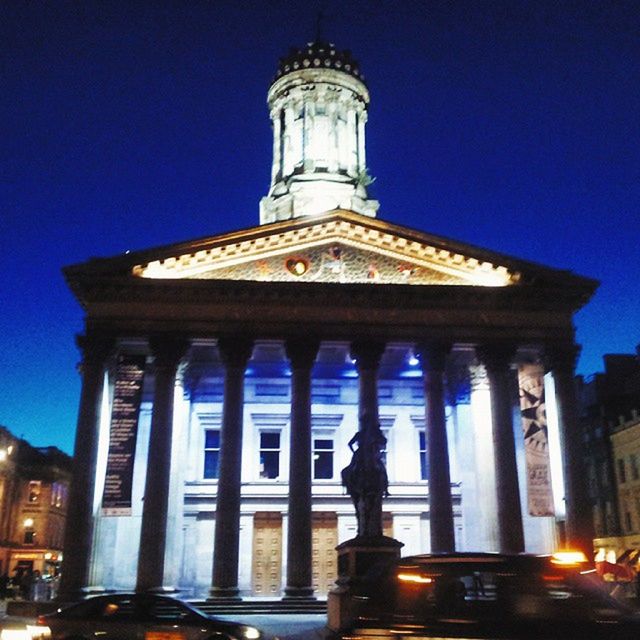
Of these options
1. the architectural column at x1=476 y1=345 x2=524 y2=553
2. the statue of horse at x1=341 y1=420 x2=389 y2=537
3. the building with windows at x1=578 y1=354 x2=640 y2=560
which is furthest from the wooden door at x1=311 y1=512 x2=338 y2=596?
the building with windows at x1=578 y1=354 x2=640 y2=560

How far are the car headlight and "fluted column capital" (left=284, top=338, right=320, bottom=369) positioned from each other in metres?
13.6

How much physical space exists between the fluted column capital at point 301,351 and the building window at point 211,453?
26.0 ft

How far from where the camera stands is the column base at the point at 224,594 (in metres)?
23.5

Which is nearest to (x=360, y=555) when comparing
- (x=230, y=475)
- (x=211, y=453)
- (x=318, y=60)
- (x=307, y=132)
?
(x=230, y=475)

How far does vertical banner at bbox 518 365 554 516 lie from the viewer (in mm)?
24906

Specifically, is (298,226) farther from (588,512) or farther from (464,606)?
(464,606)

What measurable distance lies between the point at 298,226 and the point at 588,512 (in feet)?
45.3

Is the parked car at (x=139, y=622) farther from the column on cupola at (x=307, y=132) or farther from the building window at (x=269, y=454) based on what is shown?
the column on cupola at (x=307, y=132)

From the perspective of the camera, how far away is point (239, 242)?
1052 inches

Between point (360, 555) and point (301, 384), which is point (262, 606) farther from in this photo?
point (301, 384)

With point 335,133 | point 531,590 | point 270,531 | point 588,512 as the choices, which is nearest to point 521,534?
point 588,512

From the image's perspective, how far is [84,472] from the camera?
24625 millimetres

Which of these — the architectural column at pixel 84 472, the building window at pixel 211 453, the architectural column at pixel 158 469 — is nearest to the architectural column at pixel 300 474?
the architectural column at pixel 158 469

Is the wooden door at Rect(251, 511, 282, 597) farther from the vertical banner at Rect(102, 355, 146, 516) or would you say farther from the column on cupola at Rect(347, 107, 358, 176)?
the column on cupola at Rect(347, 107, 358, 176)
